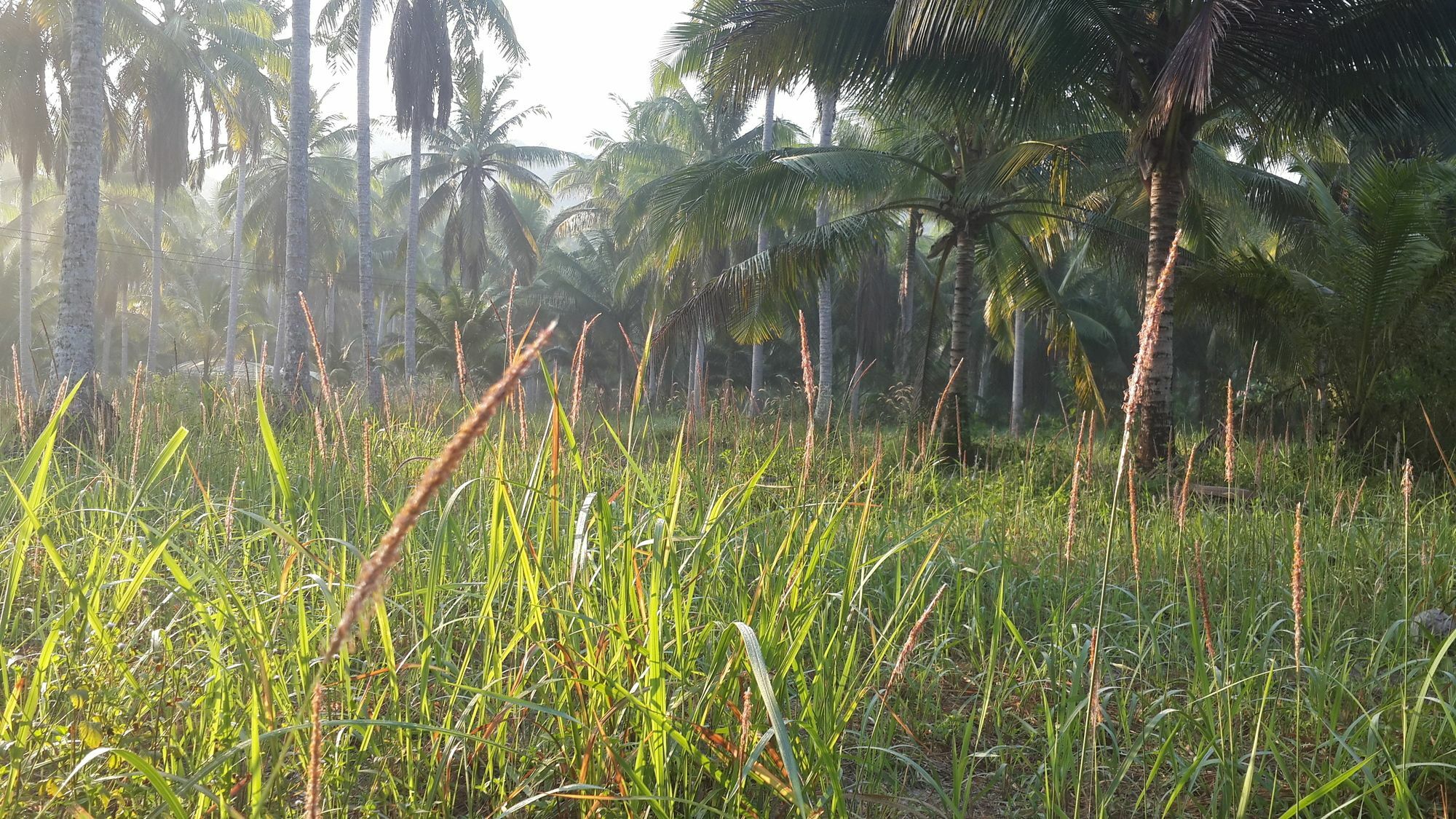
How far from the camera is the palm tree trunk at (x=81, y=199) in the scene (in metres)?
6.59

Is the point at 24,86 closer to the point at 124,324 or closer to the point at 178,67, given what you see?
the point at 178,67

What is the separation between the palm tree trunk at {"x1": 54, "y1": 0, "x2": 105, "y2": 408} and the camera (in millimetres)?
6586

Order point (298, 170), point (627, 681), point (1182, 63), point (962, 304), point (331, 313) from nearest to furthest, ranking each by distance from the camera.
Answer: point (627, 681) → point (1182, 63) → point (962, 304) → point (298, 170) → point (331, 313)

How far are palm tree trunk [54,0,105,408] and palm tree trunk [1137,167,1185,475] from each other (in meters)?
8.55

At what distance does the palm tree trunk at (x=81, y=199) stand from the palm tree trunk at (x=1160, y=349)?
8550 mm

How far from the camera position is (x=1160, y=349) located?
7.70 meters

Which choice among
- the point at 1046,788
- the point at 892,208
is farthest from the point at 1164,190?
the point at 1046,788

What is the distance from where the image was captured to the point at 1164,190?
7.62 meters

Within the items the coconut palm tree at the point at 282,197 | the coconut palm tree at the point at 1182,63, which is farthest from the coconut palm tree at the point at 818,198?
the coconut palm tree at the point at 282,197

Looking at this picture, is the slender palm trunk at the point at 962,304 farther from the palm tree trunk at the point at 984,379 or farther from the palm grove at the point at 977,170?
the palm tree trunk at the point at 984,379

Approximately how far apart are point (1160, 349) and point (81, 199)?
889 cm

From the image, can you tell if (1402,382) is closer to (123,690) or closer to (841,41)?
(841,41)

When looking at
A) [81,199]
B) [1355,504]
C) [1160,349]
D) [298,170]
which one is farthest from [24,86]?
[1355,504]

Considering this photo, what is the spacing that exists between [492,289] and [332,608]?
127 ft
